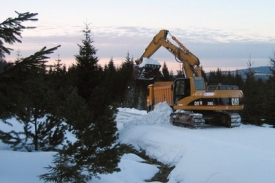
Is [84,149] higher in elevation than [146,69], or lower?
lower

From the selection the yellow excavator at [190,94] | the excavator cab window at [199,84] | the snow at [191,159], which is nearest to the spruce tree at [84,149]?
the snow at [191,159]

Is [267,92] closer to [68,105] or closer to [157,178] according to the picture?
[157,178]

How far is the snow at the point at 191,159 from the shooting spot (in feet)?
24.2

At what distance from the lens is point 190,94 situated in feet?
60.4

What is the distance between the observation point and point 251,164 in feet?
32.1

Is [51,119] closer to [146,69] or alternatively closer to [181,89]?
[181,89]

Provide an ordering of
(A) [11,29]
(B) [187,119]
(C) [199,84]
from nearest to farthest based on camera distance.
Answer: (A) [11,29] → (B) [187,119] → (C) [199,84]

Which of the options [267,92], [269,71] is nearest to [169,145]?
[267,92]

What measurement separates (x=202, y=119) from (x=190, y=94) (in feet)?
5.42

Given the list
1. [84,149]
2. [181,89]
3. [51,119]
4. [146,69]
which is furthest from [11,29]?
[146,69]

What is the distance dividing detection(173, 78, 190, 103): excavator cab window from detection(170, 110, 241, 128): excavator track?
0.86 m

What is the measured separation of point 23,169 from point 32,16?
3.55 metres

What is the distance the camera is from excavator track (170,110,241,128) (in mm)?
17234

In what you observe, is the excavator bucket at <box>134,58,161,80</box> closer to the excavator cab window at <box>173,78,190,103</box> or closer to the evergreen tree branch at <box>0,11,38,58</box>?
the excavator cab window at <box>173,78,190,103</box>
